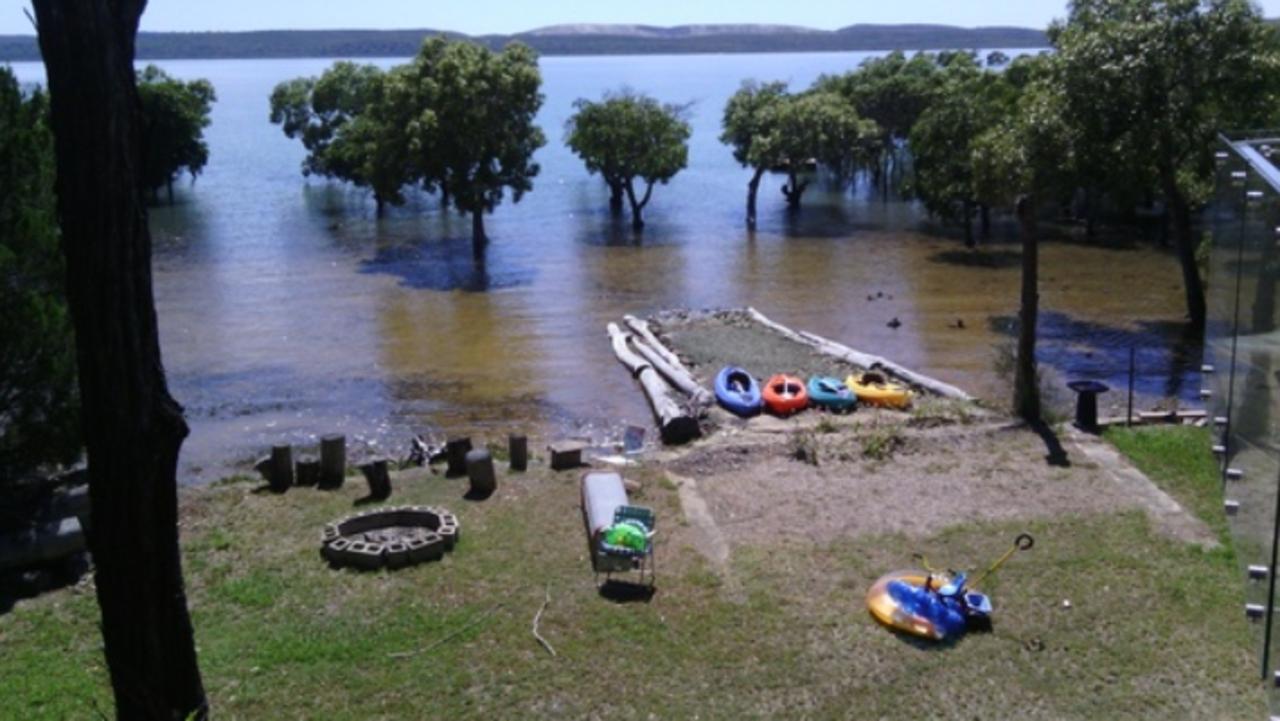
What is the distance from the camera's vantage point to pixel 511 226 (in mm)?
50156

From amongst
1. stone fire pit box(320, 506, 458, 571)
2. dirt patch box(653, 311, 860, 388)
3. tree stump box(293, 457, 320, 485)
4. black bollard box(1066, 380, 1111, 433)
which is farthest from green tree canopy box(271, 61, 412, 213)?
stone fire pit box(320, 506, 458, 571)

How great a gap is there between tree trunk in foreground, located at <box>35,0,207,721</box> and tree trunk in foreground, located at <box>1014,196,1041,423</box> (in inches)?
503

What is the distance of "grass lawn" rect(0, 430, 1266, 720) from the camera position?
386 inches

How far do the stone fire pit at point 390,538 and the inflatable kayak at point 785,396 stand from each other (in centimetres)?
724

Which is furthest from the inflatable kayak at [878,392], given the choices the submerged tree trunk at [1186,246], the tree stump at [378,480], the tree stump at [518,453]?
the submerged tree trunk at [1186,246]

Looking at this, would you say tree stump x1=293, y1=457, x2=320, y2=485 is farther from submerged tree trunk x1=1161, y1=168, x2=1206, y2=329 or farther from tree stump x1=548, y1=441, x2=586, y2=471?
submerged tree trunk x1=1161, y1=168, x2=1206, y2=329

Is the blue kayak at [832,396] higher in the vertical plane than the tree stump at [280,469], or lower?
lower

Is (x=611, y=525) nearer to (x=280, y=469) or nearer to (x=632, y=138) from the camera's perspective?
(x=280, y=469)

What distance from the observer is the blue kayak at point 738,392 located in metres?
19.9

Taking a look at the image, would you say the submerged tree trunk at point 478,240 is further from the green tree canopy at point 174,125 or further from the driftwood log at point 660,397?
the green tree canopy at point 174,125

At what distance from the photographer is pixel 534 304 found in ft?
107

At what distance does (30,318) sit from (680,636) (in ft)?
27.1

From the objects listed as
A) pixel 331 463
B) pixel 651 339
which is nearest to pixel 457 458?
pixel 331 463

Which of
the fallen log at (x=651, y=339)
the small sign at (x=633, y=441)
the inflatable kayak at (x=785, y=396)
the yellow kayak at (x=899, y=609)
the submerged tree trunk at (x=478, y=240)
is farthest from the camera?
the submerged tree trunk at (x=478, y=240)
